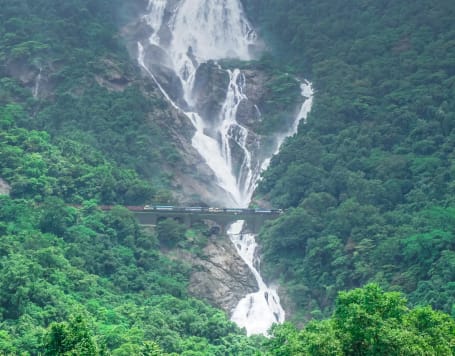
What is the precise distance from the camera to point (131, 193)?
299 feet

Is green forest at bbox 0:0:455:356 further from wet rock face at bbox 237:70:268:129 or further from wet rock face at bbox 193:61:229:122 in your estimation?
wet rock face at bbox 193:61:229:122

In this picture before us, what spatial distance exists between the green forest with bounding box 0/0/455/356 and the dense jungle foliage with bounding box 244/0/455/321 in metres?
0.16

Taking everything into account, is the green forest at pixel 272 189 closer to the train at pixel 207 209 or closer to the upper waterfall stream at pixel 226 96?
the train at pixel 207 209

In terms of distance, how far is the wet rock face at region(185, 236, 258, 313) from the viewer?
83250mm

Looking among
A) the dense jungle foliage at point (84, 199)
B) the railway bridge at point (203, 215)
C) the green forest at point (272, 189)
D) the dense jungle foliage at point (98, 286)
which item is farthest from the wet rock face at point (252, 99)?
the dense jungle foliage at point (98, 286)

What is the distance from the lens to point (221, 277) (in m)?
85.8

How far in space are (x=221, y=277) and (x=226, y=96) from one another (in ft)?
99.4

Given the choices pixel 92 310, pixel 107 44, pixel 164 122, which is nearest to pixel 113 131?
pixel 164 122

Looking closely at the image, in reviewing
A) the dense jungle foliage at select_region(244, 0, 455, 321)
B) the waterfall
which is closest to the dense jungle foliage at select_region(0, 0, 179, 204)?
the waterfall

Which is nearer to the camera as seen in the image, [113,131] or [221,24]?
[113,131]

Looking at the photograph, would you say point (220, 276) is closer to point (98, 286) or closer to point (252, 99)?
point (98, 286)

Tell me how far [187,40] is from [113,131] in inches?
1094

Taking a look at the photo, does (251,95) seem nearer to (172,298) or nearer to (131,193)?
(131,193)

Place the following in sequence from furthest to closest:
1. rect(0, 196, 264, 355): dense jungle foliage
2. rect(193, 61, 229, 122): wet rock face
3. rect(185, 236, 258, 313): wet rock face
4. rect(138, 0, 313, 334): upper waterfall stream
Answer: rect(193, 61, 229, 122): wet rock face
rect(138, 0, 313, 334): upper waterfall stream
rect(185, 236, 258, 313): wet rock face
rect(0, 196, 264, 355): dense jungle foliage
